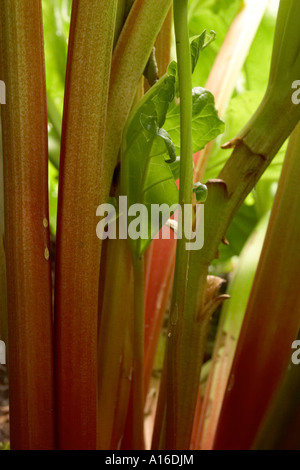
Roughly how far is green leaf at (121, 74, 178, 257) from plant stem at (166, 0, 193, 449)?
13 mm

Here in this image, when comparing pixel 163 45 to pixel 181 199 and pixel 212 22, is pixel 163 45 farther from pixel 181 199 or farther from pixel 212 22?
pixel 212 22

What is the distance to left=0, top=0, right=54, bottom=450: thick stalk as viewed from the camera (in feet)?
1.52

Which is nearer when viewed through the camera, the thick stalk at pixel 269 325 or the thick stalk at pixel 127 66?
the thick stalk at pixel 127 66

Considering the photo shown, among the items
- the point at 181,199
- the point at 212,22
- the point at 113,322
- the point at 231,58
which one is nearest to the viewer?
the point at 181,199

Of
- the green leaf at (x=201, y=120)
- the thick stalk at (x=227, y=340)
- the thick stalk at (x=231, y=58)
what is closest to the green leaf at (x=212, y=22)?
the thick stalk at (x=231, y=58)

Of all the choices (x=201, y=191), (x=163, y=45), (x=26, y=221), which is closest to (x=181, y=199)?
(x=201, y=191)

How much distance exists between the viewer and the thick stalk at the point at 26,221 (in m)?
0.46

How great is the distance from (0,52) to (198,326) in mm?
317

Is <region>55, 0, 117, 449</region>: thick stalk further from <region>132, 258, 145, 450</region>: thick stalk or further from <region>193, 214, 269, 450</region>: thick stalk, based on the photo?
<region>193, 214, 269, 450</region>: thick stalk

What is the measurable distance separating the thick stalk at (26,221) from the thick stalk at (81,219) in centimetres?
2

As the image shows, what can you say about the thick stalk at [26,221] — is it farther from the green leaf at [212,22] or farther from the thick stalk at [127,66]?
the green leaf at [212,22]

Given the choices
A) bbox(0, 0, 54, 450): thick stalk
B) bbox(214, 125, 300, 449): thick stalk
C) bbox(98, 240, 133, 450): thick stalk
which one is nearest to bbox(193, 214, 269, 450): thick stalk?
bbox(214, 125, 300, 449): thick stalk

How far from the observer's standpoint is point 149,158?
0.51m

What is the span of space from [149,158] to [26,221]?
0.42ft
